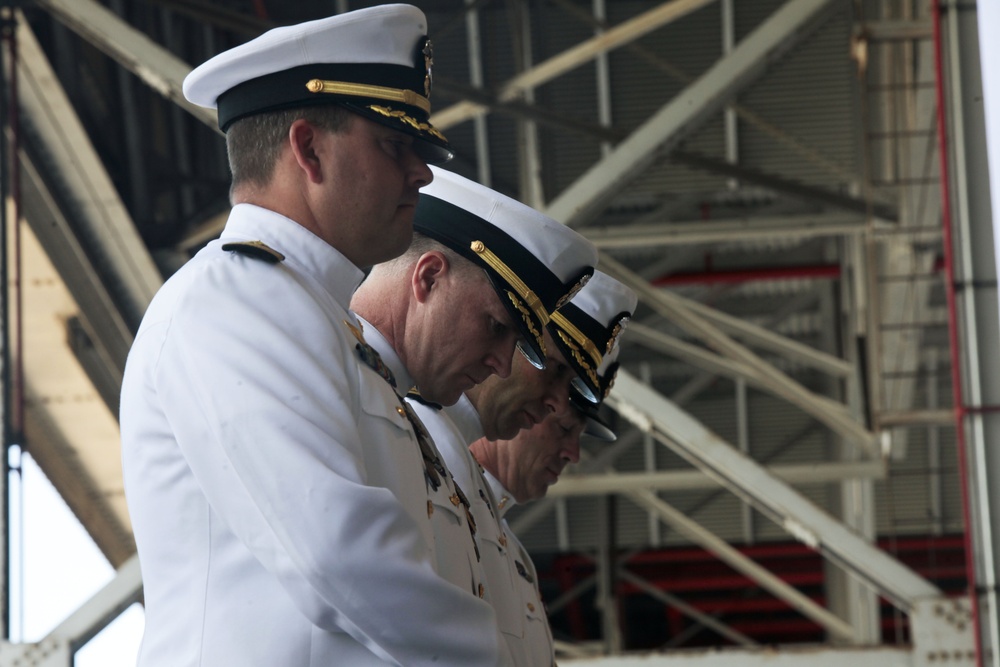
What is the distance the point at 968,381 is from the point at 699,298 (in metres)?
7.20

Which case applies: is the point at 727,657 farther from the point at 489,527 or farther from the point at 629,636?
the point at 629,636

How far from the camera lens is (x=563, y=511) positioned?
52.1 feet

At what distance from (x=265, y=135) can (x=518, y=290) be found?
30.5 inches

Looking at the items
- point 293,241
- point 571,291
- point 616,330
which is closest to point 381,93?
point 293,241

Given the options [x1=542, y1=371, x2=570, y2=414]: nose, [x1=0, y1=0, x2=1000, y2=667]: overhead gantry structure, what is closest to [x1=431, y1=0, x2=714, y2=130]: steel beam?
[x1=0, y1=0, x2=1000, y2=667]: overhead gantry structure

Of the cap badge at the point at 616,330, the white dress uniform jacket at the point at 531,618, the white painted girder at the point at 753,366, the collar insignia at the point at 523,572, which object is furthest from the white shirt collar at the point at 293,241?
the white painted girder at the point at 753,366

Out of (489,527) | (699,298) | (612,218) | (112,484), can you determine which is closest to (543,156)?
(612,218)

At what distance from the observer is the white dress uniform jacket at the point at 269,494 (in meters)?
2.00

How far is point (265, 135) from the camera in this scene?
2.39 m

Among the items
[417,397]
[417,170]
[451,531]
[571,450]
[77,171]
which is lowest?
[571,450]

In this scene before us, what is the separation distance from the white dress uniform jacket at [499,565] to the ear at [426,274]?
1.24 ft

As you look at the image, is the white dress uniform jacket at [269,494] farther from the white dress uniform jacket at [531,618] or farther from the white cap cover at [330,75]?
the white dress uniform jacket at [531,618]

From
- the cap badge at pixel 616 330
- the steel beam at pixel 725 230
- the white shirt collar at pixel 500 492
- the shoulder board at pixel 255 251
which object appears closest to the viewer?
the shoulder board at pixel 255 251

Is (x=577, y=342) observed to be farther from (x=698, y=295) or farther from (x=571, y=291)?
(x=698, y=295)
